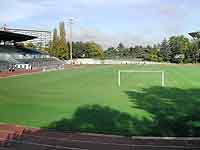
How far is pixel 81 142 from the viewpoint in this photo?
9.63 m

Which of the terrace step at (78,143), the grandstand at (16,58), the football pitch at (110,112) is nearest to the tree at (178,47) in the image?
the grandstand at (16,58)

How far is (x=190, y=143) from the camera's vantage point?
30.8ft

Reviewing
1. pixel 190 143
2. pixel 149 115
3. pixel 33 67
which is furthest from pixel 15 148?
pixel 33 67

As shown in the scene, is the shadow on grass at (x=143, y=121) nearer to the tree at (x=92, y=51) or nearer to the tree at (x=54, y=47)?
the tree at (x=54, y=47)

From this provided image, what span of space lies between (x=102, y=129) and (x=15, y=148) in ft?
10.6

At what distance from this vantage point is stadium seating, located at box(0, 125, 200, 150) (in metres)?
9.12

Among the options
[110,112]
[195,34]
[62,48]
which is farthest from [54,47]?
[110,112]

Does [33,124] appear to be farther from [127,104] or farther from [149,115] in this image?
[127,104]

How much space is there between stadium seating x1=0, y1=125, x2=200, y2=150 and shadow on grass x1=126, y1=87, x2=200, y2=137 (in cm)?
102

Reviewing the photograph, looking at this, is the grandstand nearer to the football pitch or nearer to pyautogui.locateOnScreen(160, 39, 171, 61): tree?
the football pitch

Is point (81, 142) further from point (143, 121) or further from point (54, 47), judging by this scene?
point (54, 47)

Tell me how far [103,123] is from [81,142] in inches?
101

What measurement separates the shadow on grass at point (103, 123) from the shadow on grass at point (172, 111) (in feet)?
2.06

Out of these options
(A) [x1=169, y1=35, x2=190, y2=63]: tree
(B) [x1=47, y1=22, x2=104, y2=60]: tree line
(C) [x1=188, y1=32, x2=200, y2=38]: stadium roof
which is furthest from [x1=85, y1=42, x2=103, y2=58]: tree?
(C) [x1=188, y1=32, x2=200, y2=38]: stadium roof
